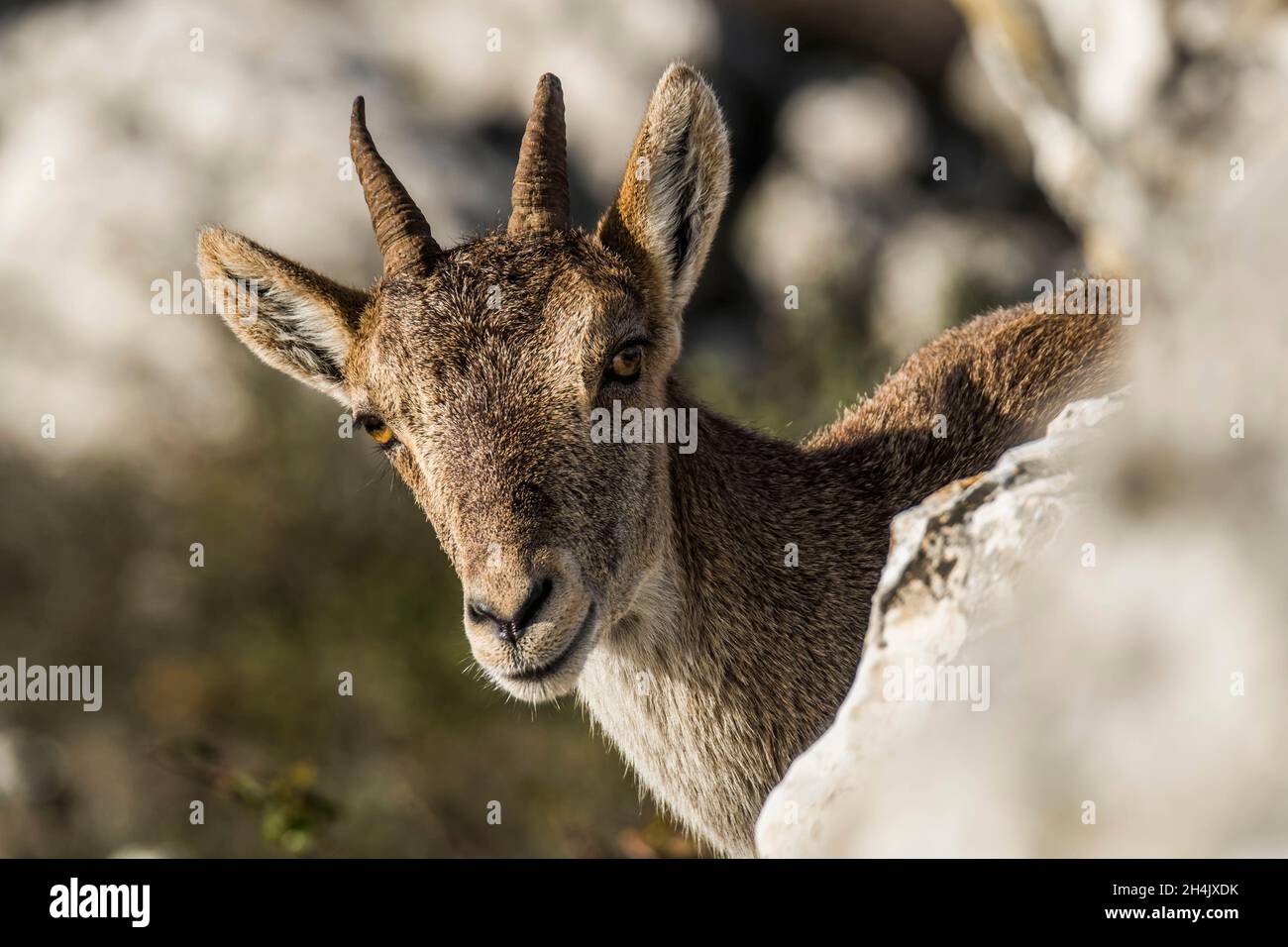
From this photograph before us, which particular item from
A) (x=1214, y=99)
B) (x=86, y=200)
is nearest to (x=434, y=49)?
(x=86, y=200)

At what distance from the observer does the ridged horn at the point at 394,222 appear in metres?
6.48

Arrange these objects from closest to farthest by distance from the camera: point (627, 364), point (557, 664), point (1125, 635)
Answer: point (1125, 635)
point (557, 664)
point (627, 364)

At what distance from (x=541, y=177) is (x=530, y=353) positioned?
1.04 m

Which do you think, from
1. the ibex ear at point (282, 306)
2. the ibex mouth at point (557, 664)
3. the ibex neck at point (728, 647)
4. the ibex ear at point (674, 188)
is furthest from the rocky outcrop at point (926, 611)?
the ibex ear at point (282, 306)

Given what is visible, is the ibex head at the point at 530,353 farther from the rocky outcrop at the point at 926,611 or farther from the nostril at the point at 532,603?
the rocky outcrop at the point at 926,611

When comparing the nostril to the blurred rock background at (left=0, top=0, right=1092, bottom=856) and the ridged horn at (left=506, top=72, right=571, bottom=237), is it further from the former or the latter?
the blurred rock background at (left=0, top=0, right=1092, bottom=856)

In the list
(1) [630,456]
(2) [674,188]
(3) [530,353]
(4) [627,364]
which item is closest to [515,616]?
(1) [630,456]

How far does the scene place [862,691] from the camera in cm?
467

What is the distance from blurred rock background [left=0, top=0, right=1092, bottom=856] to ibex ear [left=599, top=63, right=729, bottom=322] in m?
7.88

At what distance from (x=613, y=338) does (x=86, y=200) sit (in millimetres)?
15899

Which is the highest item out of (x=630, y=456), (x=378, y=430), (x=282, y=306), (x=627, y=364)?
(x=282, y=306)

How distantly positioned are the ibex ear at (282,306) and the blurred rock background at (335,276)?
7922mm

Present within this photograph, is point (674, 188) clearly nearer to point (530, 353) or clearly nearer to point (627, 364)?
point (627, 364)

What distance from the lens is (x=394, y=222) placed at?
260 inches
